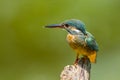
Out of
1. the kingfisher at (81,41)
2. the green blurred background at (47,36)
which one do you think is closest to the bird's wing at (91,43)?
the kingfisher at (81,41)

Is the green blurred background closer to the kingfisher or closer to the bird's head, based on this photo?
the kingfisher

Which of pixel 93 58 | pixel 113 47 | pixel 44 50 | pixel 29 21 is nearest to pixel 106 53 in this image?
pixel 113 47

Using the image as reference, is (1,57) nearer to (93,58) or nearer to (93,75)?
(93,75)

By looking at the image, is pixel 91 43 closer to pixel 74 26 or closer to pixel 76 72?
pixel 74 26

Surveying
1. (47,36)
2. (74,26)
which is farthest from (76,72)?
(47,36)

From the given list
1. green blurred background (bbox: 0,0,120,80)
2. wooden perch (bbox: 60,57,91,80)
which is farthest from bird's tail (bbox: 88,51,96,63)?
green blurred background (bbox: 0,0,120,80)
